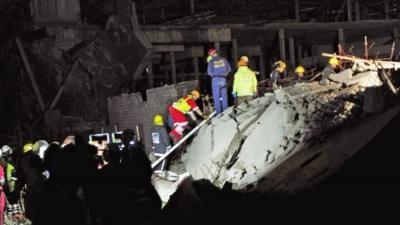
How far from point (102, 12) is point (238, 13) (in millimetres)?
6323

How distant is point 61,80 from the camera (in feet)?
58.5

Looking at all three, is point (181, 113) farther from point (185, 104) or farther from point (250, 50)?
point (250, 50)

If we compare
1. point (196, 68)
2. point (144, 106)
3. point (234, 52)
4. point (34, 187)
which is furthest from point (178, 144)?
point (234, 52)

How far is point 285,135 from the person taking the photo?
11258 mm

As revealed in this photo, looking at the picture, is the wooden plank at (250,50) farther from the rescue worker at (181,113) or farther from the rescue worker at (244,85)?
the rescue worker at (181,113)

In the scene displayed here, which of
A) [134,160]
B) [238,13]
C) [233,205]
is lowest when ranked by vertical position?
[233,205]

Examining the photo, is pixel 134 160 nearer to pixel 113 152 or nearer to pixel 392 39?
pixel 113 152

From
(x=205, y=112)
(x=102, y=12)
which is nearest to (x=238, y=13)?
(x=102, y=12)

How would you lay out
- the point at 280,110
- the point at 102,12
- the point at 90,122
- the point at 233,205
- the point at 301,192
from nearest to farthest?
the point at 301,192, the point at 233,205, the point at 280,110, the point at 90,122, the point at 102,12

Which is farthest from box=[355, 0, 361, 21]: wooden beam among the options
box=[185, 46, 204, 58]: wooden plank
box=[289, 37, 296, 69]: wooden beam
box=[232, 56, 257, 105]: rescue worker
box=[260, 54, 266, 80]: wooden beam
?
box=[232, 56, 257, 105]: rescue worker

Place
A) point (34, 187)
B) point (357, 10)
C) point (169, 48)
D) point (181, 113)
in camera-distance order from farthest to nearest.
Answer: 1. point (357, 10)
2. point (169, 48)
3. point (181, 113)
4. point (34, 187)

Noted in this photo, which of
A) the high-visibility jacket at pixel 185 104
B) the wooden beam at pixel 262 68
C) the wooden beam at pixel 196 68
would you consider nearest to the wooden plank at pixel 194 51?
the wooden beam at pixel 196 68

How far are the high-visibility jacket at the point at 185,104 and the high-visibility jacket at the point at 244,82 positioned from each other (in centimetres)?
102

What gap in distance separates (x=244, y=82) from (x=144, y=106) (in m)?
2.95
